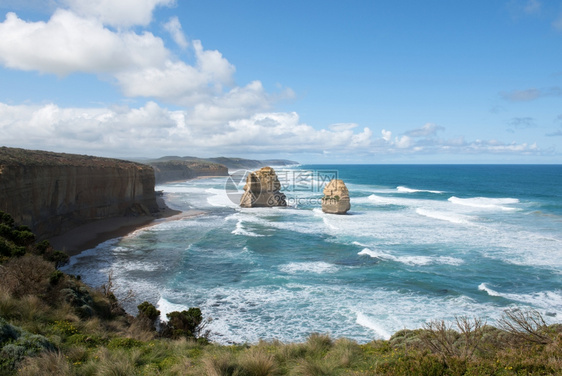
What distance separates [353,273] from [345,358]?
1193 cm

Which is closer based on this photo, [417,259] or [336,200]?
[417,259]

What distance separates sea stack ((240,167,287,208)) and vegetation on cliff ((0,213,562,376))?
111 ft

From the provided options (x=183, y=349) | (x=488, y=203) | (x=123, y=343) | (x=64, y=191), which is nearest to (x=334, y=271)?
(x=183, y=349)

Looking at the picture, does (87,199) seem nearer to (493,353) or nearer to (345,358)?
(345,358)

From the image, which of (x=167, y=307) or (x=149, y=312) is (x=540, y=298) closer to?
(x=167, y=307)

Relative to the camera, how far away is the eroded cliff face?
22648 mm

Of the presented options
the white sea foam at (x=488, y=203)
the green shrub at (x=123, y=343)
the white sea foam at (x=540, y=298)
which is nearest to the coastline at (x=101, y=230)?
the green shrub at (x=123, y=343)

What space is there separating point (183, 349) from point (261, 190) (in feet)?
121

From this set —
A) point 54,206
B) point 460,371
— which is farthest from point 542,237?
point 54,206

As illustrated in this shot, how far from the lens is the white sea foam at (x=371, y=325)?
42.9 feet

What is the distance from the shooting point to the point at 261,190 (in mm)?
45750

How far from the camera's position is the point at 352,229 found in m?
31.9

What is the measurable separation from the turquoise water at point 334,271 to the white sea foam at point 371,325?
4 cm

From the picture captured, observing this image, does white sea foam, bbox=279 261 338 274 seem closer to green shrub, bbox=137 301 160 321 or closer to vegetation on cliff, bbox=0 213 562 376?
green shrub, bbox=137 301 160 321
